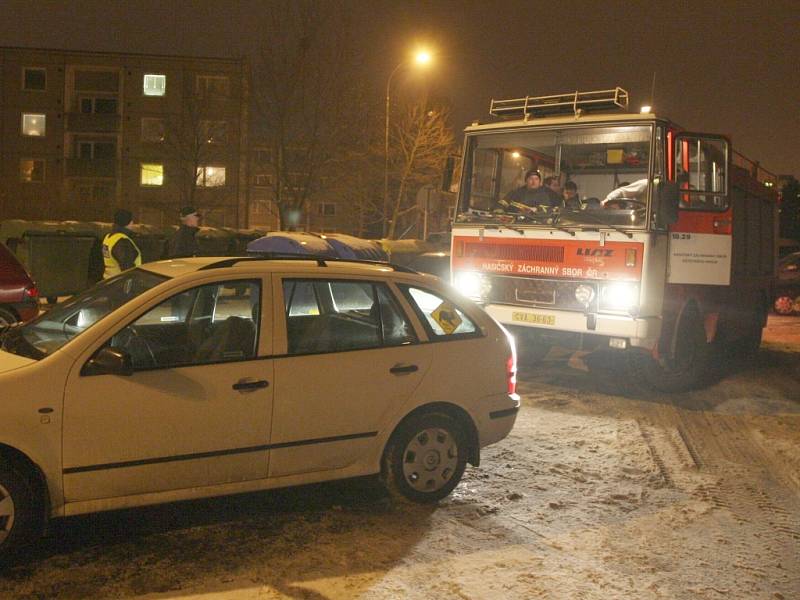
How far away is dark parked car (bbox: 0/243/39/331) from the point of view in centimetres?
963

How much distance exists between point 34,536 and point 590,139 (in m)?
7.21

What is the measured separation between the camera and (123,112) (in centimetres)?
4862

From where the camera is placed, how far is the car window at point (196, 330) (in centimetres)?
461

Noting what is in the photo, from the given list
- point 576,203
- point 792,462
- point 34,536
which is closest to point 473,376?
point 34,536

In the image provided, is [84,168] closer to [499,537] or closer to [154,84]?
[154,84]

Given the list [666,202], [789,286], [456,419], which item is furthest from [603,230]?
[789,286]

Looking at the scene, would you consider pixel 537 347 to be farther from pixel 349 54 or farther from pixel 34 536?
pixel 349 54

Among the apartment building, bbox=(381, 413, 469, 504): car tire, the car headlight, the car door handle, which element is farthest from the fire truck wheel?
the apartment building

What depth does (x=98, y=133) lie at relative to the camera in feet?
161

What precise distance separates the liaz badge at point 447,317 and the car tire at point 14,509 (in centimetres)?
265

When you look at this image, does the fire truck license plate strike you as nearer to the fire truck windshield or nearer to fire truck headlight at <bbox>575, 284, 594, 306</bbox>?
fire truck headlight at <bbox>575, 284, 594, 306</bbox>

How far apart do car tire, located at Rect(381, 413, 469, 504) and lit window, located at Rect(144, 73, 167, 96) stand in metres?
46.5

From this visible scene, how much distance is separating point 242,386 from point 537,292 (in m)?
5.57

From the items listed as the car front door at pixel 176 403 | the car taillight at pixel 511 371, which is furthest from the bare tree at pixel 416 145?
the car front door at pixel 176 403
